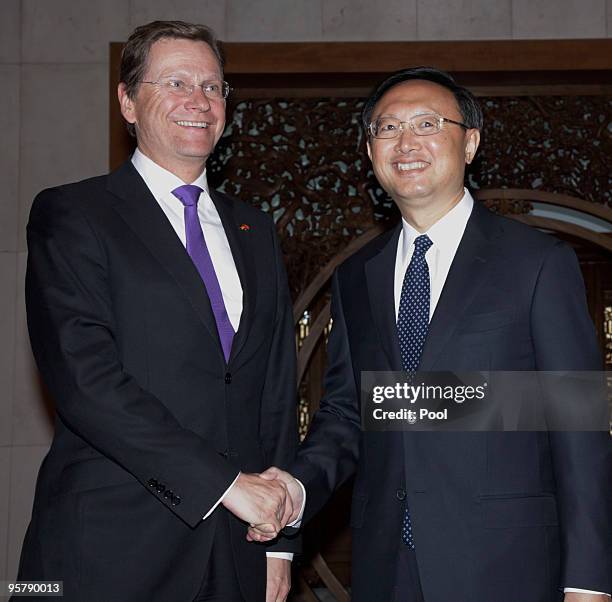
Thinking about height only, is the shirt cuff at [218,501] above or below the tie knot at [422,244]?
below

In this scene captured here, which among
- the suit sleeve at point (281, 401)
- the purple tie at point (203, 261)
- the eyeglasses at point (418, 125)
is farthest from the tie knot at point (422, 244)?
the purple tie at point (203, 261)

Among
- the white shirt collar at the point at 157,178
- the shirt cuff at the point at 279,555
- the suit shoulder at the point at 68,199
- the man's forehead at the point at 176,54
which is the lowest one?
the shirt cuff at the point at 279,555

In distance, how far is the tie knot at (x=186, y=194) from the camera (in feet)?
6.77

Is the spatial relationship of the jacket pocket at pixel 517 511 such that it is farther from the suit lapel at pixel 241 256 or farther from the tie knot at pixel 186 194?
the tie knot at pixel 186 194

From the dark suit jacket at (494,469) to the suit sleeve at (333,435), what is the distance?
28 mm

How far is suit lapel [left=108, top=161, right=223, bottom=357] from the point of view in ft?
6.26

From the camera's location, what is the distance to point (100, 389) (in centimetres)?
177

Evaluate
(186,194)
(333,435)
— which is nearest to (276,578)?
(333,435)

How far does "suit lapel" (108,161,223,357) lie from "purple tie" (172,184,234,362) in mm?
38

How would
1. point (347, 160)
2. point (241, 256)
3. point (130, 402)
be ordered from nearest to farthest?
point (130, 402)
point (241, 256)
point (347, 160)

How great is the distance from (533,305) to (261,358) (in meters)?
0.60

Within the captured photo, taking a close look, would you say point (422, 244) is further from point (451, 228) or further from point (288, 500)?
point (288, 500)

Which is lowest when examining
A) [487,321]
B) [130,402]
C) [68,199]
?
[130,402]

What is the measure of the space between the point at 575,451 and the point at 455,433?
0.80 ft
